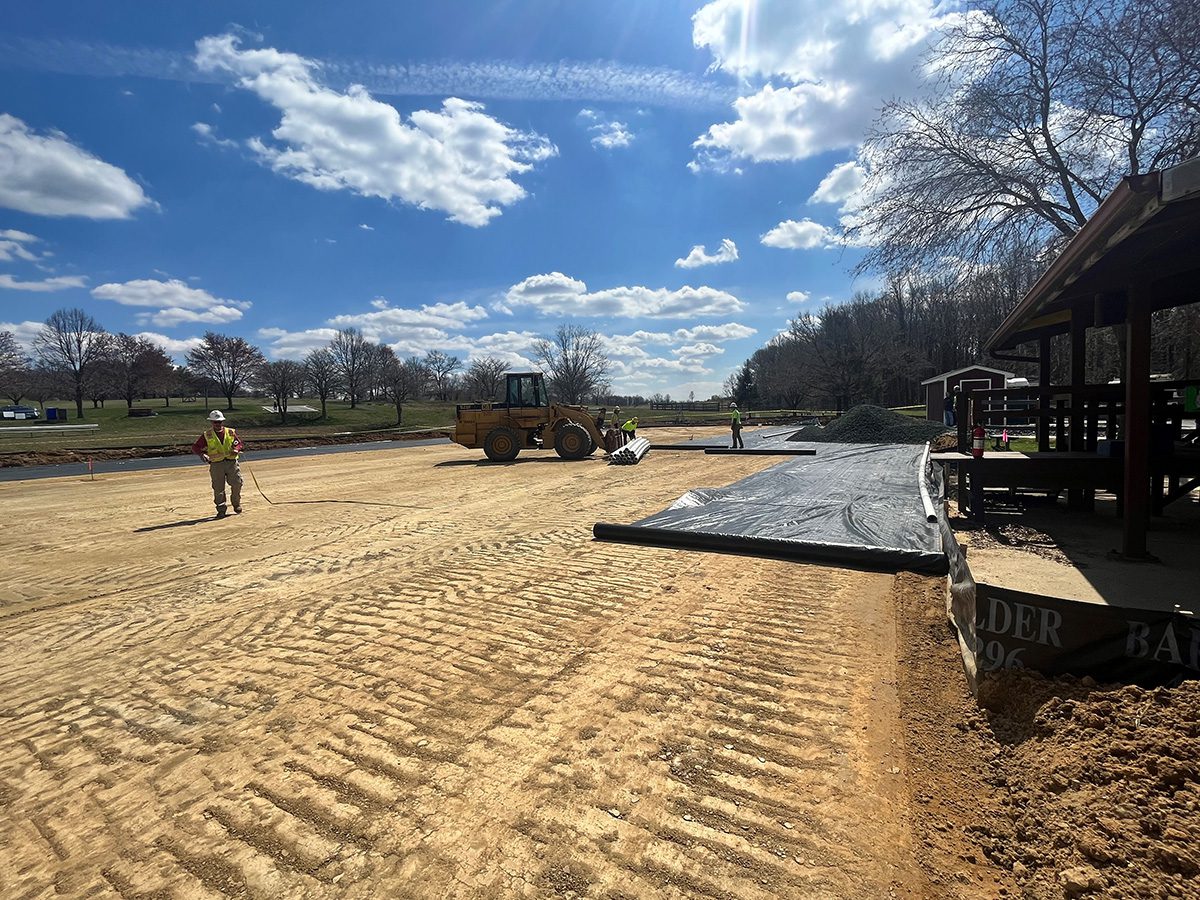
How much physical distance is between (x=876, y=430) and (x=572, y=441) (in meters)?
11.0

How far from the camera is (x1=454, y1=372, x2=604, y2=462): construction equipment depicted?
17.9 metres

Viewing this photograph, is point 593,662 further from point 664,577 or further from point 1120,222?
point 1120,222

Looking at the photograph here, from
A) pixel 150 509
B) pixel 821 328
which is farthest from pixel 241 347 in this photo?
pixel 821 328

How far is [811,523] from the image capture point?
7184 mm

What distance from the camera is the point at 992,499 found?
882 cm

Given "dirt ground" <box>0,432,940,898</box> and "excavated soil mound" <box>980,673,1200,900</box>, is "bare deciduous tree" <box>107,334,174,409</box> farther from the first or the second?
"excavated soil mound" <box>980,673,1200,900</box>

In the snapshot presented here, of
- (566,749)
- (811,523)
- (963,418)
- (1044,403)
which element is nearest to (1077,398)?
(1044,403)

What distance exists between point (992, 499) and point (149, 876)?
34.4 feet

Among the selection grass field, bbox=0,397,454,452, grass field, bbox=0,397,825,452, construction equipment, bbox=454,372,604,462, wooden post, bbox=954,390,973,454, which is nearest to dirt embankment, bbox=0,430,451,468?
grass field, bbox=0,397,825,452

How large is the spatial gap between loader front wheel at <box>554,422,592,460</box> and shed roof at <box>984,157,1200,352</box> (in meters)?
11.7

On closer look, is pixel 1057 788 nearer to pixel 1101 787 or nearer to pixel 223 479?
pixel 1101 787

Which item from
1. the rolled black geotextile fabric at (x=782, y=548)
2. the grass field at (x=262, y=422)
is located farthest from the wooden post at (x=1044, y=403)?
the grass field at (x=262, y=422)

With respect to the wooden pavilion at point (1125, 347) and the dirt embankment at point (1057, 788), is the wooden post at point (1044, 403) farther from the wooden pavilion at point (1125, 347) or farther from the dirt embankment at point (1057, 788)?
the dirt embankment at point (1057, 788)

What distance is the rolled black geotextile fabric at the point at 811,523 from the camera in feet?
19.2
